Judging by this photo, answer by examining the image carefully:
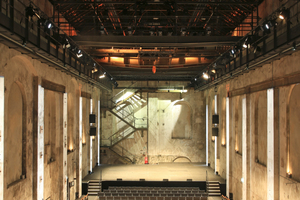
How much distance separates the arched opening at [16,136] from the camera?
8.20m

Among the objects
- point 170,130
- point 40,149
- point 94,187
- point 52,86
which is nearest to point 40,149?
point 40,149

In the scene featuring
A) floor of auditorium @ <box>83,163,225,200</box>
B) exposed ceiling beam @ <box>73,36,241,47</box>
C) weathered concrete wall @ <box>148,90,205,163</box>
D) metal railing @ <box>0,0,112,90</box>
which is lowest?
floor of auditorium @ <box>83,163,225,200</box>

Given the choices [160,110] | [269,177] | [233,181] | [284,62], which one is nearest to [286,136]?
Result: [269,177]

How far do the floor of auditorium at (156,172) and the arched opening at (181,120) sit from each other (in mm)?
3130

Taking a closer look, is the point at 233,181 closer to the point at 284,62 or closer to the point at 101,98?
the point at 284,62

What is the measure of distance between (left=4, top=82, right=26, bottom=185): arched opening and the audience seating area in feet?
21.2

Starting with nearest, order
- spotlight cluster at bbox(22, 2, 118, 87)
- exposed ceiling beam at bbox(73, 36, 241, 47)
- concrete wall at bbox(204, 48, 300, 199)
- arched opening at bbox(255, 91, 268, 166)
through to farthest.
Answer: spotlight cluster at bbox(22, 2, 118, 87) < concrete wall at bbox(204, 48, 300, 199) < arched opening at bbox(255, 91, 268, 166) < exposed ceiling beam at bbox(73, 36, 241, 47)

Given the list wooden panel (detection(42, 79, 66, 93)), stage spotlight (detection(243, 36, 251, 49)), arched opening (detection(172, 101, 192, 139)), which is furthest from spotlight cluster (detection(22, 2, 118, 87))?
arched opening (detection(172, 101, 192, 139))

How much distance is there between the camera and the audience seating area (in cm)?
1386

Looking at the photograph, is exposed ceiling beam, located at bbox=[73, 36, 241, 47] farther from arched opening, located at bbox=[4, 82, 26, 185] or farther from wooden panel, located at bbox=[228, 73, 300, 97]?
arched opening, located at bbox=[4, 82, 26, 185]

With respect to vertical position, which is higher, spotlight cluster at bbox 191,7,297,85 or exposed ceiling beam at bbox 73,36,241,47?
exposed ceiling beam at bbox 73,36,241,47

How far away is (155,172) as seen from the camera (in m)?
20.1

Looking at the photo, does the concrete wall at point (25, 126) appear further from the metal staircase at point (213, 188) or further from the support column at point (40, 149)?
the metal staircase at point (213, 188)

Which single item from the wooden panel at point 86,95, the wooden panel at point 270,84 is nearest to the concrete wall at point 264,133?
the wooden panel at point 270,84
